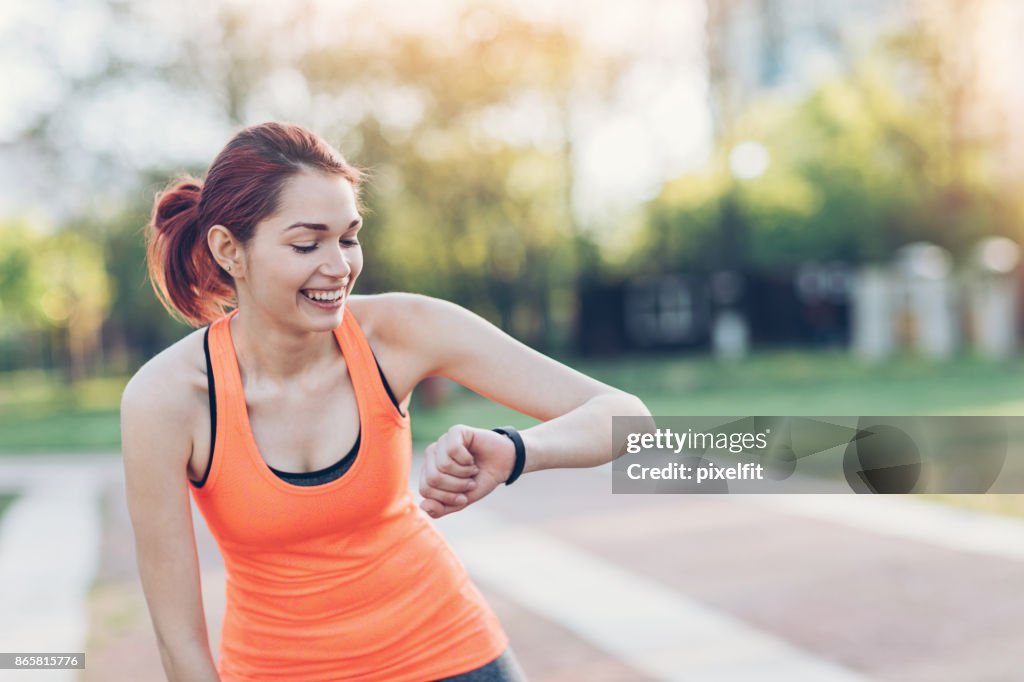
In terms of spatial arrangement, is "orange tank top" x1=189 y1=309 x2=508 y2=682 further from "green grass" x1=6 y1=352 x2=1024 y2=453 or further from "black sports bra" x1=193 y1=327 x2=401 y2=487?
"green grass" x1=6 y1=352 x2=1024 y2=453

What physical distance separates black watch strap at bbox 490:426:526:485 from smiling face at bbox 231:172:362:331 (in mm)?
362

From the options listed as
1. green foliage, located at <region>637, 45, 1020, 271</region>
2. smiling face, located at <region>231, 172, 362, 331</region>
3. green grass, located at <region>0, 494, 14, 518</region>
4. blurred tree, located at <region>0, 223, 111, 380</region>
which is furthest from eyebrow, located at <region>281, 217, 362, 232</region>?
green foliage, located at <region>637, 45, 1020, 271</region>

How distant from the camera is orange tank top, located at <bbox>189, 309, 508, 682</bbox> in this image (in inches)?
73.4

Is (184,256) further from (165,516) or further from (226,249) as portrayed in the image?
(165,516)

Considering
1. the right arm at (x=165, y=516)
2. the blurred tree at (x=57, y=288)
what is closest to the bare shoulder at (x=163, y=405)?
the right arm at (x=165, y=516)

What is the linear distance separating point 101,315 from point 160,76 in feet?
59.4

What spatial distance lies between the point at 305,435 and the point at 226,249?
14.0 inches

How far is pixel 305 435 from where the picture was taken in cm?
193

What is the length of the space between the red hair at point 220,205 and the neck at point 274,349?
0.16 meters

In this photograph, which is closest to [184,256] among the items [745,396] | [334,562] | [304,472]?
[304,472]

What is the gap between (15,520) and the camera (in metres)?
9.35

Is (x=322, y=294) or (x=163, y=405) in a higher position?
(x=322, y=294)

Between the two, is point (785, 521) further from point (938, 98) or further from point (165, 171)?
point (938, 98)

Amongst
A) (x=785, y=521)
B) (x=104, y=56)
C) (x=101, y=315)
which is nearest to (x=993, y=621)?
(x=785, y=521)
